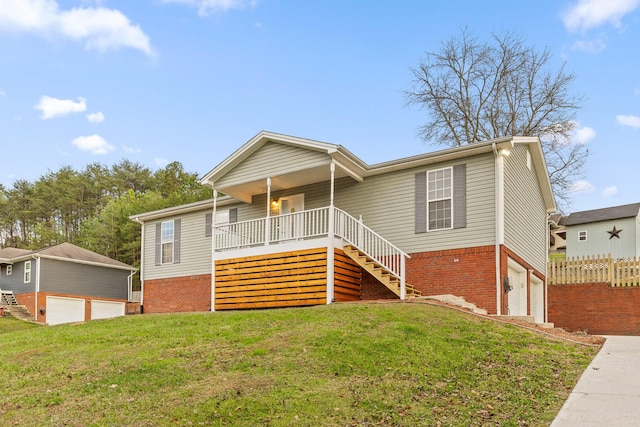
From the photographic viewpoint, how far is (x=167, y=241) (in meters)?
20.0

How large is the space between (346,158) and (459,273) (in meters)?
4.07

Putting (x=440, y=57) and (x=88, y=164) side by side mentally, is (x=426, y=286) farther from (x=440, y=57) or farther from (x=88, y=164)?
(x=88, y=164)

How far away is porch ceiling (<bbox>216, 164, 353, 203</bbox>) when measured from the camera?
579 inches

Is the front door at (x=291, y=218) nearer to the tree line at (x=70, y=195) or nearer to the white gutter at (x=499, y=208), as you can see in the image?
the white gutter at (x=499, y=208)

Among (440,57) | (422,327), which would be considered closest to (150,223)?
(422,327)

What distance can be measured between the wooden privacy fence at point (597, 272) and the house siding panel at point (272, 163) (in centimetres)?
884

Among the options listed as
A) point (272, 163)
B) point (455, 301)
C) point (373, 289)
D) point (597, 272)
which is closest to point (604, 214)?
point (597, 272)

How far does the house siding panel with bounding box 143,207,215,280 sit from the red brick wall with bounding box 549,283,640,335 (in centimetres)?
1150

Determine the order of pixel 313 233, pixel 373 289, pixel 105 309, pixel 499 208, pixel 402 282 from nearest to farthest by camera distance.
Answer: pixel 402 282
pixel 499 208
pixel 373 289
pixel 313 233
pixel 105 309

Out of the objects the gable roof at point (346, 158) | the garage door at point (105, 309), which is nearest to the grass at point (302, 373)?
the gable roof at point (346, 158)

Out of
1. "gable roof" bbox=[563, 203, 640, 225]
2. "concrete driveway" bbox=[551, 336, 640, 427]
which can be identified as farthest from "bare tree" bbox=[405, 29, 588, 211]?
"concrete driveway" bbox=[551, 336, 640, 427]

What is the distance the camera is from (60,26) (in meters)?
21.8

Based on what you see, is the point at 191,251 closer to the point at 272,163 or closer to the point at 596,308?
the point at 272,163

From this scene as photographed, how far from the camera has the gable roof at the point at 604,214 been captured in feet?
94.1
